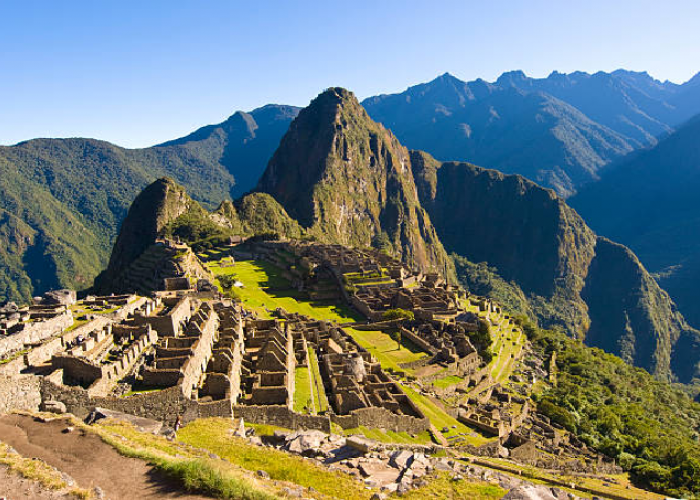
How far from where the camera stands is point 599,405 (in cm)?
6384

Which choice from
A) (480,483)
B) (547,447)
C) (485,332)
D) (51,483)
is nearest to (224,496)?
(51,483)

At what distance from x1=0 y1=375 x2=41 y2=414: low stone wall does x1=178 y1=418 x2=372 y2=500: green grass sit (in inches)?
274

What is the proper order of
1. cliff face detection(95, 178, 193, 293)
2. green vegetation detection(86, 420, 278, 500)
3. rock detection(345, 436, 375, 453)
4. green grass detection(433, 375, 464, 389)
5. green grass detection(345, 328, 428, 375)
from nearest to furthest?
1. green vegetation detection(86, 420, 278, 500)
2. rock detection(345, 436, 375, 453)
3. green grass detection(433, 375, 464, 389)
4. green grass detection(345, 328, 428, 375)
5. cliff face detection(95, 178, 193, 293)

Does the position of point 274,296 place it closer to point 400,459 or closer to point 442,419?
point 442,419

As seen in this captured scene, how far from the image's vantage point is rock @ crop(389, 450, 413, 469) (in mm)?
20406

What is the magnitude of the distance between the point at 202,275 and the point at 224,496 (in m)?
63.4

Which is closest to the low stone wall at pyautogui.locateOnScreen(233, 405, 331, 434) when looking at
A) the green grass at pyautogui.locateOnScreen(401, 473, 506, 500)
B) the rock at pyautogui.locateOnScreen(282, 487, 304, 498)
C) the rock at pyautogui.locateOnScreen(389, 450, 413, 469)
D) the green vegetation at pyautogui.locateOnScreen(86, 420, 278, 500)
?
the rock at pyautogui.locateOnScreen(389, 450, 413, 469)

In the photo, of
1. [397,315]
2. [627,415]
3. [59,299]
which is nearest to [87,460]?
[59,299]

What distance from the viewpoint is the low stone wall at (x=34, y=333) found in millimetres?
23800

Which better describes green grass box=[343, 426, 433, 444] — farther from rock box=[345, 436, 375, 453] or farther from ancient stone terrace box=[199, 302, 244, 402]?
ancient stone terrace box=[199, 302, 244, 402]

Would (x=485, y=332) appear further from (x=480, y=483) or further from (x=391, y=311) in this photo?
(x=480, y=483)

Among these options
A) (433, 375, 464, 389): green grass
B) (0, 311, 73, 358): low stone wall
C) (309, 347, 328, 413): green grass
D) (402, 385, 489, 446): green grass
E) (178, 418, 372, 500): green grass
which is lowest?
(433, 375, 464, 389): green grass

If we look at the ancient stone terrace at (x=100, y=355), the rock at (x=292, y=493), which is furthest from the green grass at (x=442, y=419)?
the rock at (x=292, y=493)

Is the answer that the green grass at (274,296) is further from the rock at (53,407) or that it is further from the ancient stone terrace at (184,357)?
the rock at (53,407)
